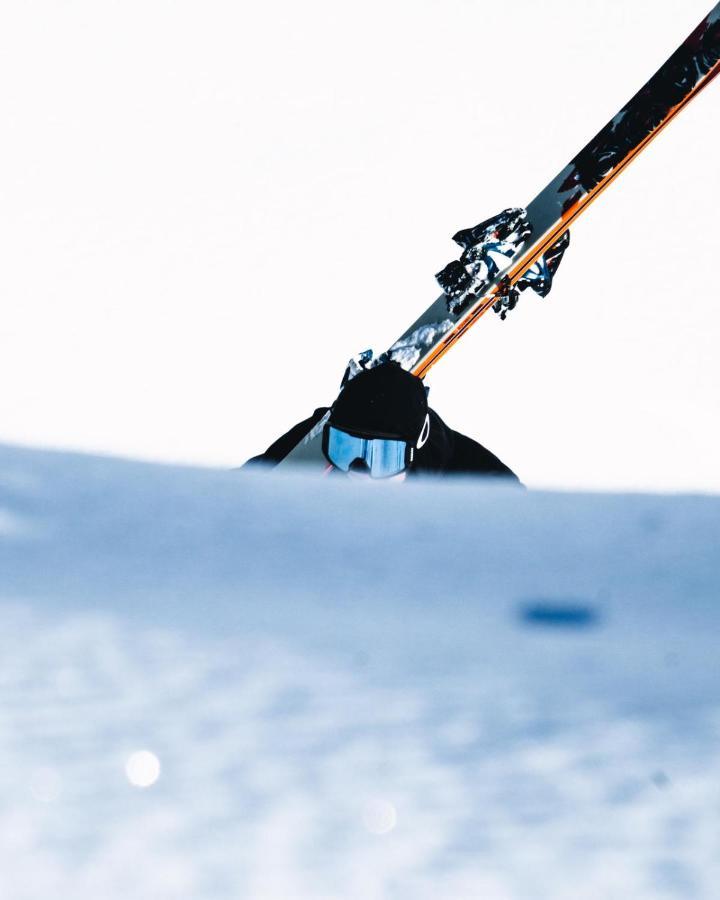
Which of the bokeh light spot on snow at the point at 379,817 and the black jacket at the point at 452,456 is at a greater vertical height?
the black jacket at the point at 452,456

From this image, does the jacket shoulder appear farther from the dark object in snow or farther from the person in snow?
the dark object in snow

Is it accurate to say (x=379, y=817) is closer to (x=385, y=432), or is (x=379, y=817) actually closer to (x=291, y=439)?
(x=385, y=432)

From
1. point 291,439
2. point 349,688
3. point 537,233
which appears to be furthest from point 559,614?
point 537,233

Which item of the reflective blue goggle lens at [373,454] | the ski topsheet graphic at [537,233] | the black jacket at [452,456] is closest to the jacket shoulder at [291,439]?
the ski topsheet graphic at [537,233]

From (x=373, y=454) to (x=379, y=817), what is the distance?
1400 mm

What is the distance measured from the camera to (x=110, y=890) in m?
0.26

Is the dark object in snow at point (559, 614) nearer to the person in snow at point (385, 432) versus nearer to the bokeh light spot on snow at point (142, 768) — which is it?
the bokeh light spot on snow at point (142, 768)

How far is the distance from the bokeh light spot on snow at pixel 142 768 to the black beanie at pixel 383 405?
1424 mm

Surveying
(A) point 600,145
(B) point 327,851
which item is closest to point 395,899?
(B) point 327,851

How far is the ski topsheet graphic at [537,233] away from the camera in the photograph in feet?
8.27

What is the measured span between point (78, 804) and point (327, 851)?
64mm

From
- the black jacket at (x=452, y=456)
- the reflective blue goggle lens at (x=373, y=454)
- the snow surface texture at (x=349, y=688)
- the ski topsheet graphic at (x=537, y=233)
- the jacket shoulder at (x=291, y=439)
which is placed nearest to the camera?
the snow surface texture at (x=349, y=688)

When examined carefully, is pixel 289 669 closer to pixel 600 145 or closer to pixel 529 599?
pixel 529 599

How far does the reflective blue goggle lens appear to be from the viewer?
5.46 ft
